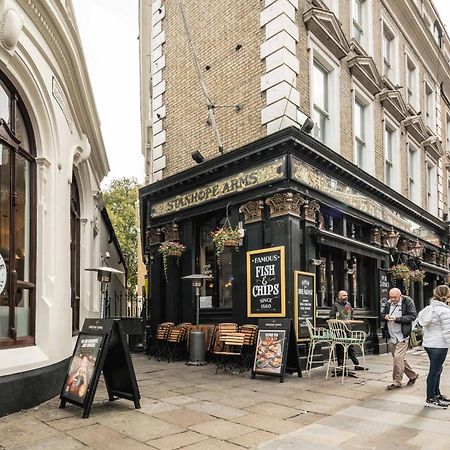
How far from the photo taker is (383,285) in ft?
47.1

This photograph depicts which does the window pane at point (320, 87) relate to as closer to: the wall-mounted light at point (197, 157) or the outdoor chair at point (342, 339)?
the wall-mounted light at point (197, 157)

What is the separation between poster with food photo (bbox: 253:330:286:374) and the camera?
911 centimetres

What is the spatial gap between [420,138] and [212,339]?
39.4 ft

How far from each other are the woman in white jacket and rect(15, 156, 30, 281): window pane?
18.7 ft

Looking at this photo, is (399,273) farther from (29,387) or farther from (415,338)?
(29,387)

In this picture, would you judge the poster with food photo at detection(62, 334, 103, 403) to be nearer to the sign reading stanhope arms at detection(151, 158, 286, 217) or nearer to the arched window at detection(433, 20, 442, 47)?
the sign reading stanhope arms at detection(151, 158, 286, 217)

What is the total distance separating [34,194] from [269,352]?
4915 mm

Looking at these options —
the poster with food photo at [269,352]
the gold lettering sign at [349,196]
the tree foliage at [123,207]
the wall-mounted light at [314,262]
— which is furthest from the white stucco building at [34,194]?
the tree foliage at [123,207]

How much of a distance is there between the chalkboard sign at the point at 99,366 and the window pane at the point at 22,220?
4.37 ft

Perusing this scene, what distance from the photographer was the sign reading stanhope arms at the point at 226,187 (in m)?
10.8

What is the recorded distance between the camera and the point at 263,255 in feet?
35.1

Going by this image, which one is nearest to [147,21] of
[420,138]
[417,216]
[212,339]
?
[420,138]

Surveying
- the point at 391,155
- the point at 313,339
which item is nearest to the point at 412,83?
the point at 391,155

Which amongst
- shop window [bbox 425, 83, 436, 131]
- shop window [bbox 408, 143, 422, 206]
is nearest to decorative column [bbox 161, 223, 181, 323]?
shop window [bbox 408, 143, 422, 206]
